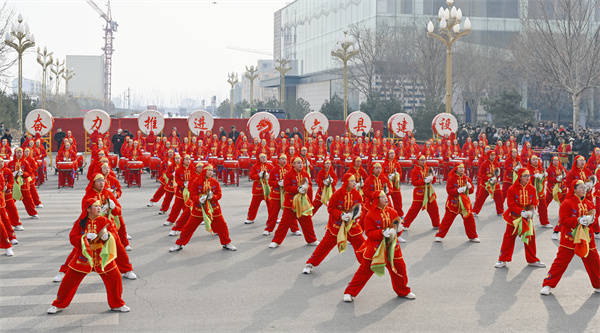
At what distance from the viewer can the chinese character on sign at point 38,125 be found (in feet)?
79.0

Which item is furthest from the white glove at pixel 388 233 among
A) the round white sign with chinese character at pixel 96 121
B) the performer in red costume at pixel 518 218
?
the round white sign with chinese character at pixel 96 121

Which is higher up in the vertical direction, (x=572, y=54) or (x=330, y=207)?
(x=572, y=54)

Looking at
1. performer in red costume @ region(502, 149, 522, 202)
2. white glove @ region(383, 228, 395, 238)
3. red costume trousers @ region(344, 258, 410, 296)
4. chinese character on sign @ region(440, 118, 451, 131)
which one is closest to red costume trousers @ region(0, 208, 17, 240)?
red costume trousers @ region(344, 258, 410, 296)

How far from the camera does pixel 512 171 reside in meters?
17.0

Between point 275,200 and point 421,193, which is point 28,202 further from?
point 421,193

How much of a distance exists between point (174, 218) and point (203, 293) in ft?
18.0

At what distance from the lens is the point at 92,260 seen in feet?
26.0

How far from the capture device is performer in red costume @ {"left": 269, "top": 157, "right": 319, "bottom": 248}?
1181 centimetres

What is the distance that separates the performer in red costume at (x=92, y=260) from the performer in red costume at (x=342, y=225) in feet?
10.6

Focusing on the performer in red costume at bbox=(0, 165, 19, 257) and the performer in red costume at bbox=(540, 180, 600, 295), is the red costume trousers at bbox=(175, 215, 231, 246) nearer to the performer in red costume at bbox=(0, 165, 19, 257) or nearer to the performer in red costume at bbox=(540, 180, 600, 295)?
the performer in red costume at bbox=(0, 165, 19, 257)

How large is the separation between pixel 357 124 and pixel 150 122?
27.4 ft

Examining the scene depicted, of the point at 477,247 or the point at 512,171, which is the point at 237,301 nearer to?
the point at 477,247

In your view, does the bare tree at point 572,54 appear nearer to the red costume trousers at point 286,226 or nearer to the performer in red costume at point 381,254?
the red costume trousers at point 286,226

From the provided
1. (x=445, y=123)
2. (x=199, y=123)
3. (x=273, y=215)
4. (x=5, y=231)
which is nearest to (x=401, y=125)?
(x=445, y=123)
